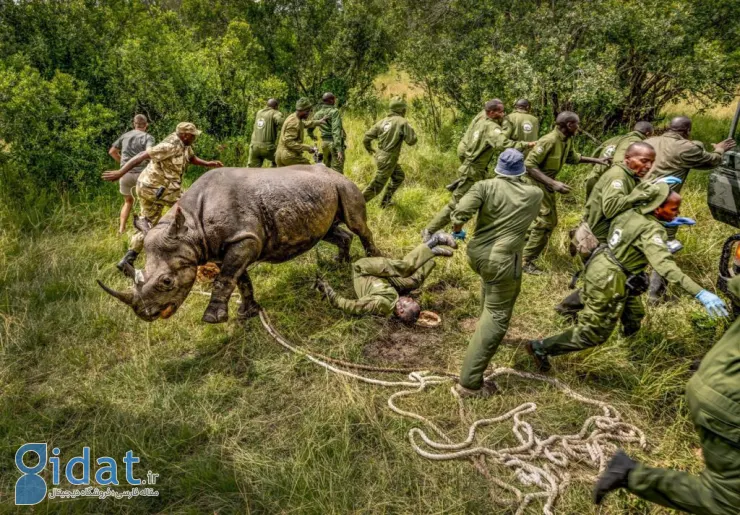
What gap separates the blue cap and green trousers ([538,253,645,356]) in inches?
44.3

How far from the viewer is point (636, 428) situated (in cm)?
377

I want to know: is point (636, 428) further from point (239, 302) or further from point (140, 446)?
point (239, 302)

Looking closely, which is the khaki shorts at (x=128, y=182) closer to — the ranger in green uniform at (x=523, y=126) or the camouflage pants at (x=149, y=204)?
the camouflage pants at (x=149, y=204)

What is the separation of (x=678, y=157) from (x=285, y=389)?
5437 mm

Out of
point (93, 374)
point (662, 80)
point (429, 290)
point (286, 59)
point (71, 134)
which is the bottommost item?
point (93, 374)

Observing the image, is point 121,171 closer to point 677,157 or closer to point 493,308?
point 493,308

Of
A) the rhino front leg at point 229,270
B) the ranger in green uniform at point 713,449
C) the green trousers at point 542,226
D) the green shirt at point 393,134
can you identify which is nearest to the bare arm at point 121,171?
the rhino front leg at point 229,270

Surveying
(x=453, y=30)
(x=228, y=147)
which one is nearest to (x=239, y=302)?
(x=228, y=147)

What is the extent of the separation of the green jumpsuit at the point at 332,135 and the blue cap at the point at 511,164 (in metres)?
5.33

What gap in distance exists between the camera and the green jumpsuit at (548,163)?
5820 mm

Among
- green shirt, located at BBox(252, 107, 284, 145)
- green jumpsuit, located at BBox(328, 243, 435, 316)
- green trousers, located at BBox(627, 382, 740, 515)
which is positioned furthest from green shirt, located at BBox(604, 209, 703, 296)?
green shirt, located at BBox(252, 107, 284, 145)

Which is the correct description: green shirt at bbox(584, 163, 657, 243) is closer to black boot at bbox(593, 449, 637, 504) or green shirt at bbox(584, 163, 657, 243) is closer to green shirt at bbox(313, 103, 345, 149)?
black boot at bbox(593, 449, 637, 504)

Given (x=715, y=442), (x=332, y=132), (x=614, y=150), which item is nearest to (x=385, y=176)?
(x=332, y=132)

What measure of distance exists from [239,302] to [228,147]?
5183 millimetres
